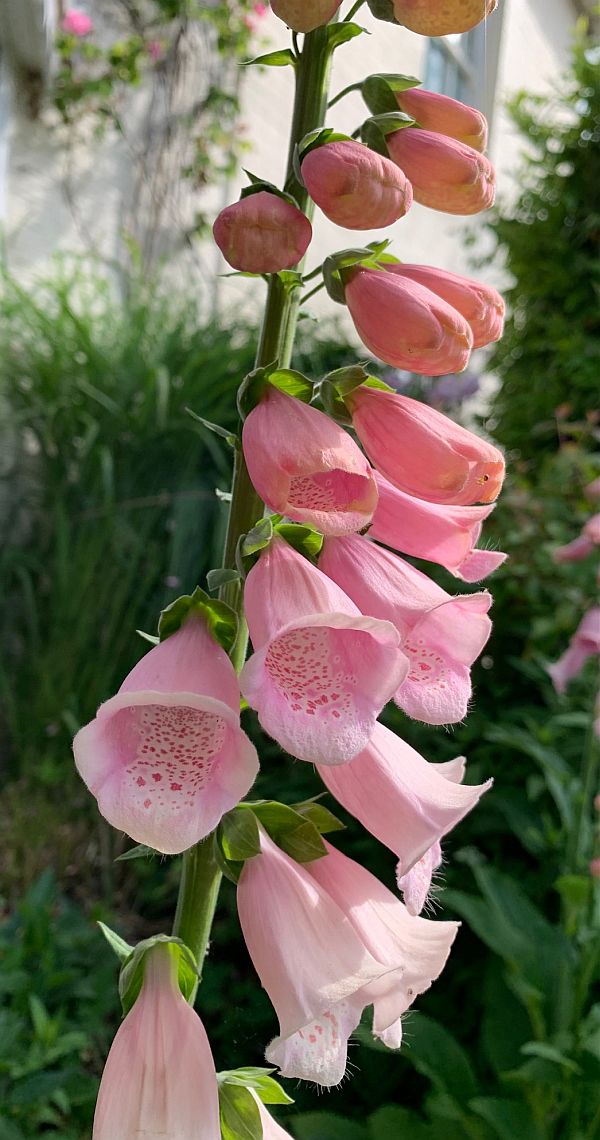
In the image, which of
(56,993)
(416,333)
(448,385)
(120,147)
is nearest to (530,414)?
(448,385)

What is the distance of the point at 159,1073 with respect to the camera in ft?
1.33

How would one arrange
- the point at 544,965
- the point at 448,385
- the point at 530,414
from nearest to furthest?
1. the point at 544,965
2. the point at 448,385
3. the point at 530,414

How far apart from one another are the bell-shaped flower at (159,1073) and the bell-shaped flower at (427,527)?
0.78ft

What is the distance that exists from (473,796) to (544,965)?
0.77m

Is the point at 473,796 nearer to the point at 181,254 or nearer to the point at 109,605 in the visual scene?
the point at 109,605

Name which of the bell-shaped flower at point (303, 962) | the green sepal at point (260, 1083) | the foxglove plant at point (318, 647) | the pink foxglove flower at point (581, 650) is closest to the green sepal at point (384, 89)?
the foxglove plant at point (318, 647)

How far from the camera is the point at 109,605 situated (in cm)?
187

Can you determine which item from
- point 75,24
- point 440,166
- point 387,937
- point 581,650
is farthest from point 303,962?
point 75,24

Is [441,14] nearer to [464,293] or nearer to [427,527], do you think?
[464,293]

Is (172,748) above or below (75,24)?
below

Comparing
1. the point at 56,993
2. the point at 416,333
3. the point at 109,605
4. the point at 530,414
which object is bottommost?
the point at 56,993

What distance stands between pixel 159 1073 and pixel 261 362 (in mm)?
348

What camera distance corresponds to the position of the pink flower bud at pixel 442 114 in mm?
467

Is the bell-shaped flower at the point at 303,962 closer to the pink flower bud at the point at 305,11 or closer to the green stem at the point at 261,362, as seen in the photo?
the green stem at the point at 261,362
